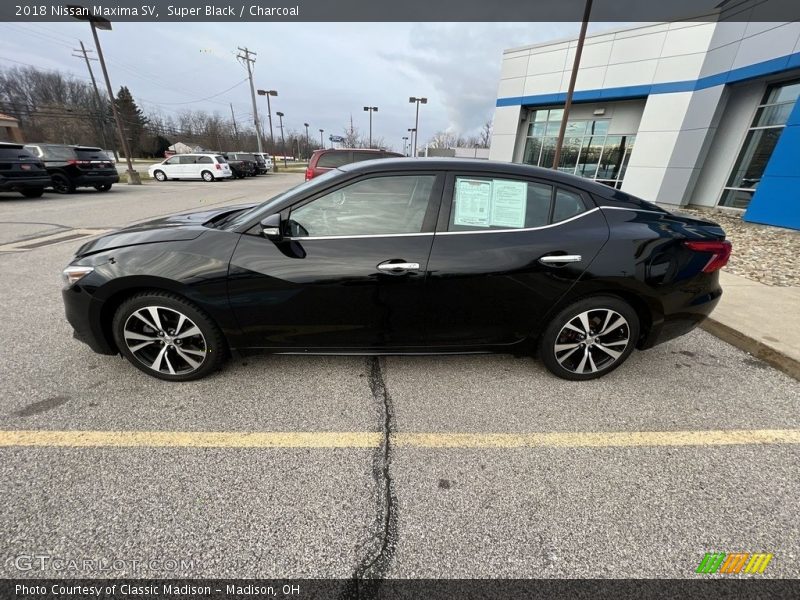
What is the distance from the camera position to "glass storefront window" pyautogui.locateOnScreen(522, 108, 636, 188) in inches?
587

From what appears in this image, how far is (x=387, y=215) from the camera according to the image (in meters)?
2.50

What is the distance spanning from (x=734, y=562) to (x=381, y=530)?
155 cm

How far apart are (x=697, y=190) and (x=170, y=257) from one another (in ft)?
52.0

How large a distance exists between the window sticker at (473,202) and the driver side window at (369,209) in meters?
0.22

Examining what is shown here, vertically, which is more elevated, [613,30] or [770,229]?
[613,30]

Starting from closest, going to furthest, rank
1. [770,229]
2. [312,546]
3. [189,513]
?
[312,546] < [189,513] < [770,229]

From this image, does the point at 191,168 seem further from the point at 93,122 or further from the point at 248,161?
the point at 93,122

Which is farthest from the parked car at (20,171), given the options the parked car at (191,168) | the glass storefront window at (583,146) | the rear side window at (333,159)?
the glass storefront window at (583,146)

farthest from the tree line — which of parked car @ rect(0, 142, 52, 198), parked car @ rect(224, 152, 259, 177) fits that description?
parked car @ rect(0, 142, 52, 198)

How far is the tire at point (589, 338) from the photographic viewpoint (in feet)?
8.64

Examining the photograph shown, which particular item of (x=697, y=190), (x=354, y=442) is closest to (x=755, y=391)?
(x=354, y=442)

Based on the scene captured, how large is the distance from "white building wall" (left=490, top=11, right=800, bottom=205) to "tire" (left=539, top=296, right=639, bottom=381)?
11.9m

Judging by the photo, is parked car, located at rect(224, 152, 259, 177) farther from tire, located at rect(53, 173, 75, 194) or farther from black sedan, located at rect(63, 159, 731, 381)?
black sedan, located at rect(63, 159, 731, 381)

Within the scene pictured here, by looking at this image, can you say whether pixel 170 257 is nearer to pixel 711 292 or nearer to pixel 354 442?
pixel 354 442
